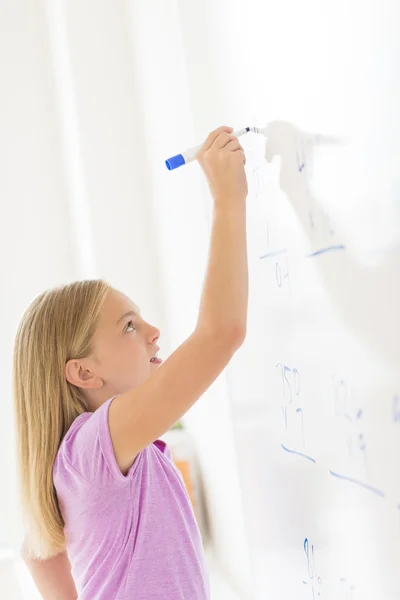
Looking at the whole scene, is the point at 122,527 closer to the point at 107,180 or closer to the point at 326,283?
the point at 326,283

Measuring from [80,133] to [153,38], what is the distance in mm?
300

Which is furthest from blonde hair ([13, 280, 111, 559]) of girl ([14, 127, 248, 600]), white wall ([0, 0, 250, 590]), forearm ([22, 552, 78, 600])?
white wall ([0, 0, 250, 590])

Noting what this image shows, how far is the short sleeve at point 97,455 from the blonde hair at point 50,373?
2.3 inches

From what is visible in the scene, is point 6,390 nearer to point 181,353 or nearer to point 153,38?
point 153,38

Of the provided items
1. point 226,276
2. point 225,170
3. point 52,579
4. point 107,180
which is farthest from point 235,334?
point 107,180

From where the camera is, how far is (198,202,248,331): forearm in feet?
2.30

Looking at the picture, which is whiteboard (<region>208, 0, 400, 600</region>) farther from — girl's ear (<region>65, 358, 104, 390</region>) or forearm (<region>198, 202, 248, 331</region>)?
girl's ear (<region>65, 358, 104, 390</region>)

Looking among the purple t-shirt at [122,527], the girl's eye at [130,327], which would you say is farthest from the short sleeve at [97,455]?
the girl's eye at [130,327]

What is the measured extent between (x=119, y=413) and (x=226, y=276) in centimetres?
17

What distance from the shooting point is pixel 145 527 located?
2.60ft

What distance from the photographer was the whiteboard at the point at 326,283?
52 centimetres

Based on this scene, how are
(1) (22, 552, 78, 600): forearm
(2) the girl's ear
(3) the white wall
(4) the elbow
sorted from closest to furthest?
(4) the elbow < (2) the girl's ear < (1) (22, 552, 78, 600): forearm < (3) the white wall

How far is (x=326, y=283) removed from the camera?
622mm

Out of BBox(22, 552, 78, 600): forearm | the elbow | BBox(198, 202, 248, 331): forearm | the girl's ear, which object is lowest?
BBox(22, 552, 78, 600): forearm
